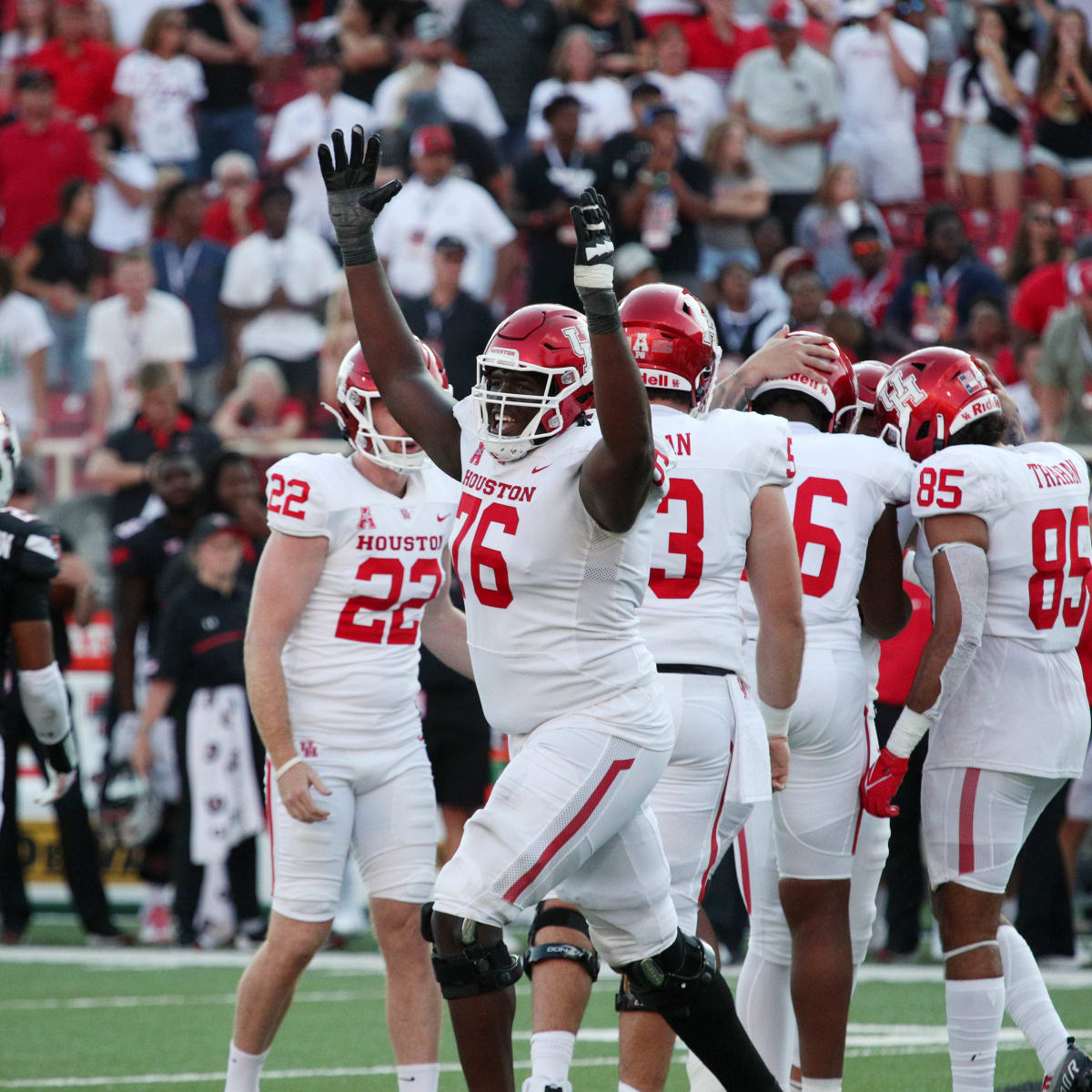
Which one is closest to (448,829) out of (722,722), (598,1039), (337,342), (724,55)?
(598,1039)

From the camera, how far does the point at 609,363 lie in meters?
3.78

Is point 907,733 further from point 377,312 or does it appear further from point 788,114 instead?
point 788,114

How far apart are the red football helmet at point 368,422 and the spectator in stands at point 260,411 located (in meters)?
6.59

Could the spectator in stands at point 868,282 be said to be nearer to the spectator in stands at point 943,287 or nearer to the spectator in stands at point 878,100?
the spectator in stands at point 943,287

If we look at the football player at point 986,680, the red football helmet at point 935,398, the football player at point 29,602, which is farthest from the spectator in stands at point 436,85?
the football player at point 986,680

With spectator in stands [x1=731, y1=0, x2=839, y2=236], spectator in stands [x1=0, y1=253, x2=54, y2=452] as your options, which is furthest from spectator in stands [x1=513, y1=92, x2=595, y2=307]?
spectator in stands [x1=0, y1=253, x2=54, y2=452]

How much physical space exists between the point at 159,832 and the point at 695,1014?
238 inches

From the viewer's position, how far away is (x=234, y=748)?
366 inches

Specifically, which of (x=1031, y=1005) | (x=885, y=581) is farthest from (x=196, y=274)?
(x=1031, y=1005)

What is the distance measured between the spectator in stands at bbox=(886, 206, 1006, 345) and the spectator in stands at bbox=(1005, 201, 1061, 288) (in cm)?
38

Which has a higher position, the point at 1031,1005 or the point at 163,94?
the point at 163,94

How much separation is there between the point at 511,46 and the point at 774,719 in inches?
405

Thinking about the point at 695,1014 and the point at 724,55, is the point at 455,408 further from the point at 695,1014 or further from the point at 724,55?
the point at 724,55

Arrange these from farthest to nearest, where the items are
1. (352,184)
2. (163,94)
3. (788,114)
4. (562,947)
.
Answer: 1. (163,94)
2. (788,114)
3. (562,947)
4. (352,184)
